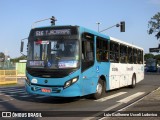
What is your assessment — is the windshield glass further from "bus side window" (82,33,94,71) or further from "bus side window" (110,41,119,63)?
"bus side window" (110,41,119,63)

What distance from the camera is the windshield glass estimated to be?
42.0 ft

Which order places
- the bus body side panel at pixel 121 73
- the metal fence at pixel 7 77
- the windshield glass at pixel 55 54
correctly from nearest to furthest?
the windshield glass at pixel 55 54, the bus body side panel at pixel 121 73, the metal fence at pixel 7 77

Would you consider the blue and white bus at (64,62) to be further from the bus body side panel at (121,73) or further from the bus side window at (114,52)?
→ the bus body side panel at (121,73)

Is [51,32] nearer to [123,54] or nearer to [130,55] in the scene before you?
[123,54]

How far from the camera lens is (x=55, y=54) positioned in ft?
42.5

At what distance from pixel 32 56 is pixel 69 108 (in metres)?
2.77

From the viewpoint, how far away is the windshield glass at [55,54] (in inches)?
504

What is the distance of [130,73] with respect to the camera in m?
21.1

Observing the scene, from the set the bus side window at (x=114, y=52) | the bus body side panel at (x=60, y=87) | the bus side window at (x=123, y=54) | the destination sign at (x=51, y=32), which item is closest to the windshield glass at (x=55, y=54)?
the destination sign at (x=51, y=32)

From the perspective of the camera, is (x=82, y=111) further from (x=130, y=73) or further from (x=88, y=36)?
(x=130, y=73)

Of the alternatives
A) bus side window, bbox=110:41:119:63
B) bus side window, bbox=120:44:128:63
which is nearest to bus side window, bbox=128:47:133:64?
bus side window, bbox=120:44:128:63

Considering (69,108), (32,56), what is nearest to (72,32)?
(32,56)

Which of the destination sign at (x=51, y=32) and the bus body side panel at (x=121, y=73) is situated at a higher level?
the destination sign at (x=51, y=32)

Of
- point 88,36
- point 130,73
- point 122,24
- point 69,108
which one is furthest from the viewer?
point 122,24
